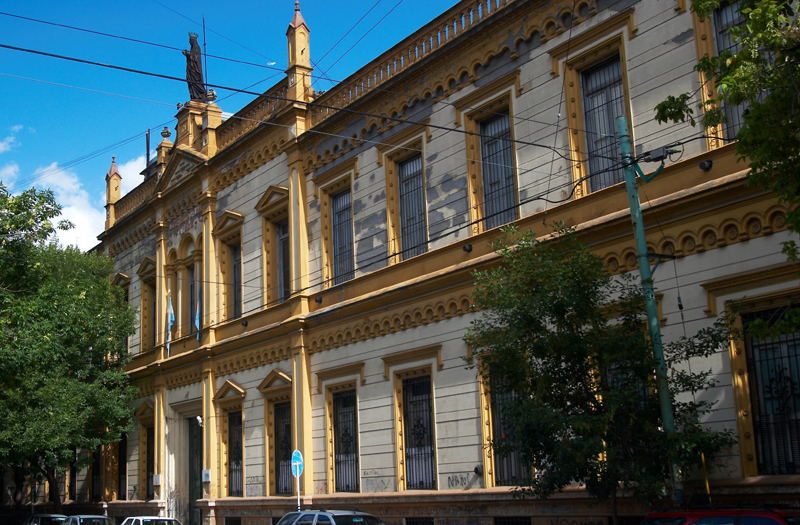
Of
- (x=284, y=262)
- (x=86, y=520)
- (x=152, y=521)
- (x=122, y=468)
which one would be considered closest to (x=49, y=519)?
(x=86, y=520)

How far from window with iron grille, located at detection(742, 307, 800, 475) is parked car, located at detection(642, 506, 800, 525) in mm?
2660

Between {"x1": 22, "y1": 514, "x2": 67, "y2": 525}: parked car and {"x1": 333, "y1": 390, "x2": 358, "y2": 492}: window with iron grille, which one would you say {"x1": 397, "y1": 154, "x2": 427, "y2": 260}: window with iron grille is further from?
{"x1": 22, "y1": 514, "x2": 67, "y2": 525}: parked car

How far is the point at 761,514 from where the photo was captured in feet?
30.8

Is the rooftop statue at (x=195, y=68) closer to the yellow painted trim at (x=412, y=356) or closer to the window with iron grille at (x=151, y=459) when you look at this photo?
the window with iron grille at (x=151, y=459)

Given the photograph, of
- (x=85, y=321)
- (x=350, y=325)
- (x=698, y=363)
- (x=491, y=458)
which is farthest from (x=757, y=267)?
(x=85, y=321)

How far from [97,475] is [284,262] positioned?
1652cm

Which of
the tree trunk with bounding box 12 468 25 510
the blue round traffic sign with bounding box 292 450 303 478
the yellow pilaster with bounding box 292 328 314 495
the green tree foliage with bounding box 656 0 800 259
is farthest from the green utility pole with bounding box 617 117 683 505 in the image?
the tree trunk with bounding box 12 468 25 510

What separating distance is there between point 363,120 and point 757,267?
39.1 ft

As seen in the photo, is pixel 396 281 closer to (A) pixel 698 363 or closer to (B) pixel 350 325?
(B) pixel 350 325

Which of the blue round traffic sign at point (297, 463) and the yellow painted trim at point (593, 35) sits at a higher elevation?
the yellow painted trim at point (593, 35)

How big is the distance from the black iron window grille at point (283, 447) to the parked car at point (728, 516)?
14568 millimetres

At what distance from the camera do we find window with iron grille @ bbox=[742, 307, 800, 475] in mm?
12398

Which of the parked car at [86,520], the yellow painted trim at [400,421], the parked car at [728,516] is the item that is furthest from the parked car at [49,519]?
the parked car at [728,516]

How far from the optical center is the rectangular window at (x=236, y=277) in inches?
1076
